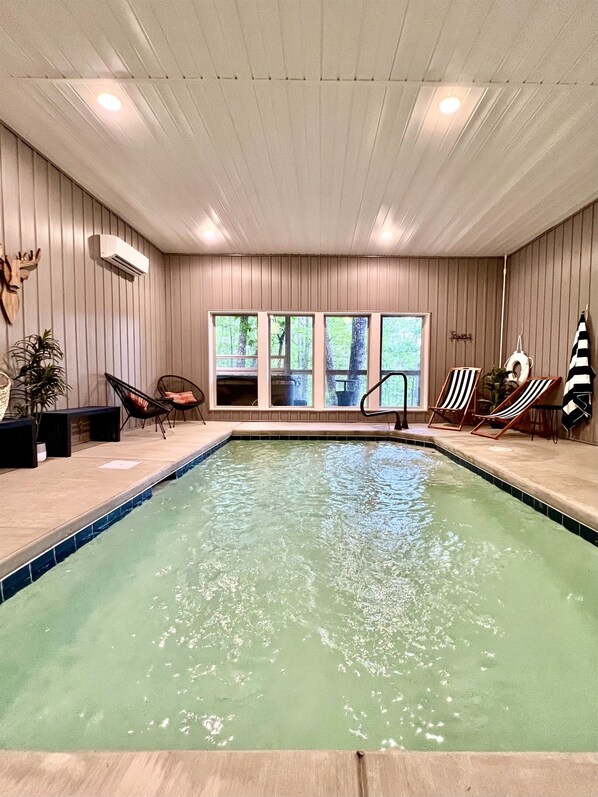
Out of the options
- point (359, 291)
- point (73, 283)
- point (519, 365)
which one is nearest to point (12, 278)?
point (73, 283)

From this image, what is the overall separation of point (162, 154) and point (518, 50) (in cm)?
257

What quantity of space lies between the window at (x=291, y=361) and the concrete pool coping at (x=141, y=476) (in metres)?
1.65

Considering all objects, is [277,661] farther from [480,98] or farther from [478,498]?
[480,98]

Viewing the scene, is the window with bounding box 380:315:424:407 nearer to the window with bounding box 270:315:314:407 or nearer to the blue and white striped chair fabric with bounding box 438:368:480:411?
the blue and white striped chair fabric with bounding box 438:368:480:411

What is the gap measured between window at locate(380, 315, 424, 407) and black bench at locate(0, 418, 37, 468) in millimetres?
4738

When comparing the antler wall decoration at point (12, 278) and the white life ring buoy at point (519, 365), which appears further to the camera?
the white life ring buoy at point (519, 365)

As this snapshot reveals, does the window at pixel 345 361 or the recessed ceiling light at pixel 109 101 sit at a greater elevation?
the recessed ceiling light at pixel 109 101

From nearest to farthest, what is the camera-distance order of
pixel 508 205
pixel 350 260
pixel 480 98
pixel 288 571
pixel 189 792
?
pixel 189 792 → pixel 288 571 → pixel 480 98 → pixel 508 205 → pixel 350 260

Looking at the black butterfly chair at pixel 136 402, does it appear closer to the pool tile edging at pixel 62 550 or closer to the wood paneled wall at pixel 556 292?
the pool tile edging at pixel 62 550

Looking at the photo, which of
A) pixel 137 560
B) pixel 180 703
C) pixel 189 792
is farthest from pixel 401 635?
pixel 137 560

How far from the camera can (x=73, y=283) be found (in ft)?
12.4

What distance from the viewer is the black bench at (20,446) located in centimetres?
283

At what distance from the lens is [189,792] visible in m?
0.71

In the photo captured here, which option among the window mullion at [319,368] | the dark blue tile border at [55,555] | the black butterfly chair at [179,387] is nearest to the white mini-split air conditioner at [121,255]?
the black butterfly chair at [179,387]
